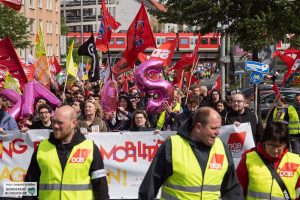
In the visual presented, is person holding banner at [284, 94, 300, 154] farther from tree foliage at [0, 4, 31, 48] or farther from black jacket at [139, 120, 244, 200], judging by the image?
tree foliage at [0, 4, 31, 48]

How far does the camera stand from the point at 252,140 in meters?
8.53

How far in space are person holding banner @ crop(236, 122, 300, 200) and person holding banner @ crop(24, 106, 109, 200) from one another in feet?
3.81

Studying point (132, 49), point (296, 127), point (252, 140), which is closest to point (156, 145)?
point (252, 140)

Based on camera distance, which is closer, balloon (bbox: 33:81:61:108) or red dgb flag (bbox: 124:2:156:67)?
balloon (bbox: 33:81:61:108)

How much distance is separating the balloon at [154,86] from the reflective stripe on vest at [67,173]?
6.53 m

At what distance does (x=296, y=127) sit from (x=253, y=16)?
8188mm

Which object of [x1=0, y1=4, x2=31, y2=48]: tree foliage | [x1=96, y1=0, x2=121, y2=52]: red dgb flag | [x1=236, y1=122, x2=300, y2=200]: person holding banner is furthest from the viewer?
[x1=0, y1=4, x2=31, y2=48]: tree foliage

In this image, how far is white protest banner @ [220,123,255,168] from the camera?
27.9ft

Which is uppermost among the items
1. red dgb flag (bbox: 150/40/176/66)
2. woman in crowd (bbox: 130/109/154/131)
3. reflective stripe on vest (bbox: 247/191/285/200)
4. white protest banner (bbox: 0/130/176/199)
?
red dgb flag (bbox: 150/40/176/66)

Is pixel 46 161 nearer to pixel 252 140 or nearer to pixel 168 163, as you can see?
pixel 168 163

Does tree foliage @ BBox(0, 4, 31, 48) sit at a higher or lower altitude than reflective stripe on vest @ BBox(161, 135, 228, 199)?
higher

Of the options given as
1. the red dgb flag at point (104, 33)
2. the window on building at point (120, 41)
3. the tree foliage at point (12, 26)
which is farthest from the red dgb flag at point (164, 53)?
the window on building at point (120, 41)

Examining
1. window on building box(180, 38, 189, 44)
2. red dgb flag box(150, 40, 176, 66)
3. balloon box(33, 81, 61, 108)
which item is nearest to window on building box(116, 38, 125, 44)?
window on building box(180, 38, 189, 44)

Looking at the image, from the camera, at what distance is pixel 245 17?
1862cm
